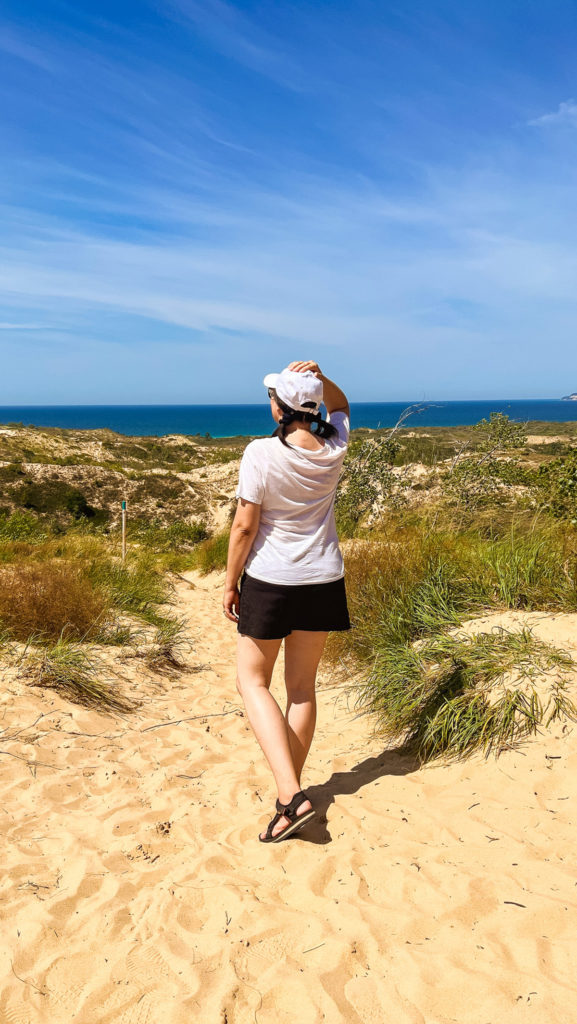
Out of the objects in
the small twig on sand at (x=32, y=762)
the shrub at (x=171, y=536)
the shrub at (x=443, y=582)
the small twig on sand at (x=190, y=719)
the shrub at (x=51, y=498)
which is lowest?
the shrub at (x=171, y=536)

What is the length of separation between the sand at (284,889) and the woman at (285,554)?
359 millimetres

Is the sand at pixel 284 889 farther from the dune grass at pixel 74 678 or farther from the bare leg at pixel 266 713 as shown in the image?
the dune grass at pixel 74 678

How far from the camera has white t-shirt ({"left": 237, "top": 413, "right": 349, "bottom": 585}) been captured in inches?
102

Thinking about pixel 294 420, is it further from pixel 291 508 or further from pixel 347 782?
pixel 347 782

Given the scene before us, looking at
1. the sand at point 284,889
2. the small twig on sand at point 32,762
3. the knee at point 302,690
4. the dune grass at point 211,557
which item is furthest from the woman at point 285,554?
the dune grass at point 211,557

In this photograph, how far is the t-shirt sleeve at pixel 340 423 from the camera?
2.87 m

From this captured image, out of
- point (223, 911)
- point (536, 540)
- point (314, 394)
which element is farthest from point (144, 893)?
point (536, 540)

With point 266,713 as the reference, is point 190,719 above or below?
below

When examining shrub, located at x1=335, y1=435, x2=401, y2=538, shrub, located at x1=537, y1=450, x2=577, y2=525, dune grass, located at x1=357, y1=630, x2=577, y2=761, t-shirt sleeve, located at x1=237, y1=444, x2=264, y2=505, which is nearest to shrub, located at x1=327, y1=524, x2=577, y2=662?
dune grass, located at x1=357, y1=630, x2=577, y2=761

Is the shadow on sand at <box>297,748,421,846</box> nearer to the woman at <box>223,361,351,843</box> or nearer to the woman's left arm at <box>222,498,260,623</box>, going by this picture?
the woman at <box>223,361,351,843</box>

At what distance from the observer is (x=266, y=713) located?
270 cm

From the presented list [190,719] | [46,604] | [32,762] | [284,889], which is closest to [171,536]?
[46,604]

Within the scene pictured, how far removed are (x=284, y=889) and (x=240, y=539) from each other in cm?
143

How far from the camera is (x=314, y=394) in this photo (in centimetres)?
264
